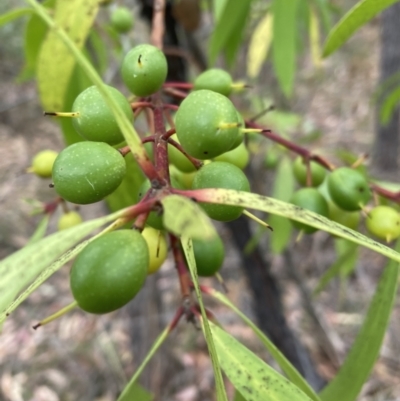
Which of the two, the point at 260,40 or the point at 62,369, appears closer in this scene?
the point at 260,40

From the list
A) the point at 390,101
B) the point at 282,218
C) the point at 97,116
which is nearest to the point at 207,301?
the point at 282,218

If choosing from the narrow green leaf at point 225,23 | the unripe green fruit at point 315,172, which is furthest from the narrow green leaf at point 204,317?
the narrow green leaf at point 225,23

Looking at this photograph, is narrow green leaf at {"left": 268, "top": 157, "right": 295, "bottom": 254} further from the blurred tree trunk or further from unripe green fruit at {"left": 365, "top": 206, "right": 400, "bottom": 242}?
the blurred tree trunk

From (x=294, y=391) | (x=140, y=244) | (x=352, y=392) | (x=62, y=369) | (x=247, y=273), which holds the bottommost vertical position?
(x=62, y=369)

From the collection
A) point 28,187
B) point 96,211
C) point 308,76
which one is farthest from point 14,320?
point 308,76

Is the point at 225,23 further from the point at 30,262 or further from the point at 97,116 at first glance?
the point at 30,262

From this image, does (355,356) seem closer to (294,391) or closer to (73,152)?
(294,391)
